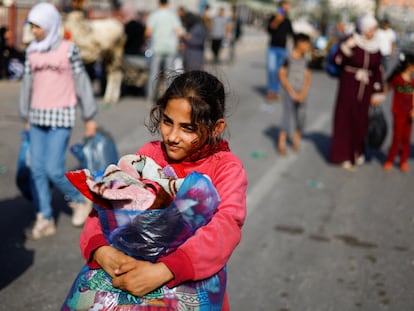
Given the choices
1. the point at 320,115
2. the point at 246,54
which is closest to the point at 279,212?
the point at 320,115

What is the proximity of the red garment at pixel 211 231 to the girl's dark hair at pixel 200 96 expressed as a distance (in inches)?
5.0

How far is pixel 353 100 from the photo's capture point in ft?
Answer: 29.3

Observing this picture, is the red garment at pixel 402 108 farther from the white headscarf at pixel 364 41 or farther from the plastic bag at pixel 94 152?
the plastic bag at pixel 94 152

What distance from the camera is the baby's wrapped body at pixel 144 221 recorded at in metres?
2.11

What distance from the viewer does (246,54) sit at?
2844 centimetres

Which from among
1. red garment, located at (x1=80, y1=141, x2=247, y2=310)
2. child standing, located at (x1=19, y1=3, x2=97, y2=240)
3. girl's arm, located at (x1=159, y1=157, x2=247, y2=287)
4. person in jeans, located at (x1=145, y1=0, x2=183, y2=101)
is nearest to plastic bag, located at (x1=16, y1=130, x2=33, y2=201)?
child standing, located at (x1=19, y1=3, x2=97, y2=240)

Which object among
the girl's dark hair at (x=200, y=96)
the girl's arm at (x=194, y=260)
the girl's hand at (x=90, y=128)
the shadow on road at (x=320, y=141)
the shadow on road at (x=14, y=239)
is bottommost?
the shadow on road at (x=320, y=141)

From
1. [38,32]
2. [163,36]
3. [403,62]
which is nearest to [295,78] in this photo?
[403,62]

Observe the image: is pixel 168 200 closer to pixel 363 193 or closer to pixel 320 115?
pixel 363 193

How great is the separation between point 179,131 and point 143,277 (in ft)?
1.91

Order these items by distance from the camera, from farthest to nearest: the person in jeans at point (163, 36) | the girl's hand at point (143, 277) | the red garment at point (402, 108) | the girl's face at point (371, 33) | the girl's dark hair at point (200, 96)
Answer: the person in jeans at point (163, 36), the red garment at point (402, 108), the girl's face at point (371, 33), the girl's dark hair at point (200, 96), the girl's hand at point (143, 277)

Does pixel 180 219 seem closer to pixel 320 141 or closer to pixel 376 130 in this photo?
pixel 376 130

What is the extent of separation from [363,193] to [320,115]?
5.87 meters

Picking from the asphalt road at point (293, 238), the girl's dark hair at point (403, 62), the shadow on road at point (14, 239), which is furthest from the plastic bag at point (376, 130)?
the shadow on road at point (14, 239)
